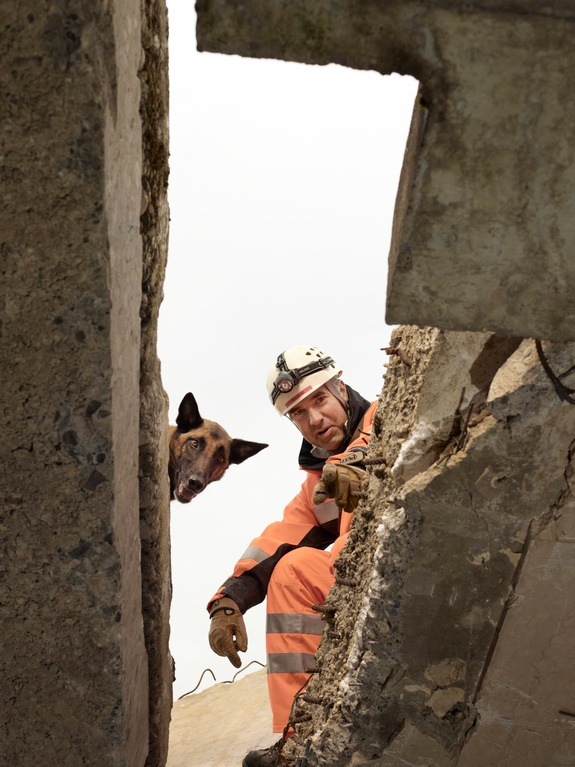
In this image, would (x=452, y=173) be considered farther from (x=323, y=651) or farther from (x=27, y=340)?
(x=323, y=651)

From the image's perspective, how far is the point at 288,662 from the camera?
3.52 meters

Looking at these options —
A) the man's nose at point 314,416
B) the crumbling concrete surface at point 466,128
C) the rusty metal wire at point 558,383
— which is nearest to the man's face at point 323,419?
the man's nose at point 314,416

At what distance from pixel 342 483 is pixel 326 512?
1.07 meters

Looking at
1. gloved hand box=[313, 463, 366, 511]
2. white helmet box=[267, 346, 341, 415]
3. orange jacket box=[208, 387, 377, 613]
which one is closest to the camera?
gloved hand box=[313, 463, 366, 511]

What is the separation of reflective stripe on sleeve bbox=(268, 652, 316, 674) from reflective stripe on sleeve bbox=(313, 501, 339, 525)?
0.70m

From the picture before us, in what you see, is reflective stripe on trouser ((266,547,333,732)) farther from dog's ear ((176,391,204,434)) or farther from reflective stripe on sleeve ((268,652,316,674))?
dog's ear ((176,391,204,434))

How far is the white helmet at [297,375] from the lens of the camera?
13.6 feet

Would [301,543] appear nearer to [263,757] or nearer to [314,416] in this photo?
[314,416]

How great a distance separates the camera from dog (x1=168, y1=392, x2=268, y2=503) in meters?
4.71

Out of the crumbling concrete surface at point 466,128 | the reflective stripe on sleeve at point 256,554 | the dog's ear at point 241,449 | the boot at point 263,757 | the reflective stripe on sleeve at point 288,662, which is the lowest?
the boot at point 263,757

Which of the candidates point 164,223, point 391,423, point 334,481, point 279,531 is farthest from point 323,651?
point 164,223

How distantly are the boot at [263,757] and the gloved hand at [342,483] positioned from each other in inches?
36.7

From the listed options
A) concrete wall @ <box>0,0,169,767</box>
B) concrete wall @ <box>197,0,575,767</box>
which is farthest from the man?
concrete wall @ <box>0,0,169,767</box>

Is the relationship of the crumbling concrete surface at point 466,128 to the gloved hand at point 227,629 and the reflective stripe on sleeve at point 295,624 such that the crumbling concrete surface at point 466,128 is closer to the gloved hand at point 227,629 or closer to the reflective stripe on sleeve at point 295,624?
the reflective stripe on sleeve at point 295,624
